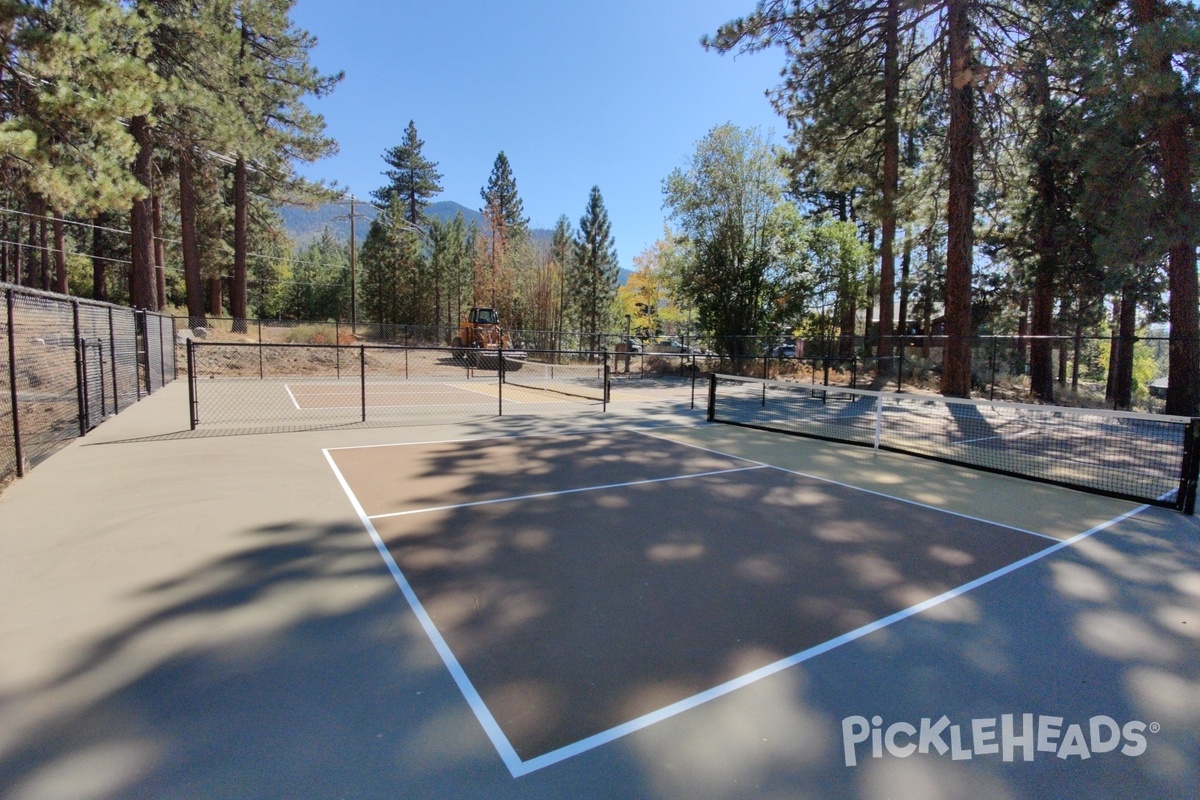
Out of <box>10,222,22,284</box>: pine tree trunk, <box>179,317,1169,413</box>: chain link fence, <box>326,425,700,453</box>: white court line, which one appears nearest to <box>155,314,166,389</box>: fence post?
<box>179,317,1169,413</box>: chain link fence

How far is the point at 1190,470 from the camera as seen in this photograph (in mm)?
6090

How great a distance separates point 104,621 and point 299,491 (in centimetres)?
292

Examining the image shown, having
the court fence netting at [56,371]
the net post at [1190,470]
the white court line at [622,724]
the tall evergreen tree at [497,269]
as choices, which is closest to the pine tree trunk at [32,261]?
the tall evergreen tree at [497,269]

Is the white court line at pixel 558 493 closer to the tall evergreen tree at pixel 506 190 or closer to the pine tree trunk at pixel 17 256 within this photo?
the pine tree trunk at pixel 17 256

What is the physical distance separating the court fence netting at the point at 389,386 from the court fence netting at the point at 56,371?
4.68ft

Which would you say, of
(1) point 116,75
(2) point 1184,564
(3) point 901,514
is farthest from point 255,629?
(1) point 116,75

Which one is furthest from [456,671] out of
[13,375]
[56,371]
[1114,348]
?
[1114,348]

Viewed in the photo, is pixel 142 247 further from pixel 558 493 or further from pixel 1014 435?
pixel 1014 435

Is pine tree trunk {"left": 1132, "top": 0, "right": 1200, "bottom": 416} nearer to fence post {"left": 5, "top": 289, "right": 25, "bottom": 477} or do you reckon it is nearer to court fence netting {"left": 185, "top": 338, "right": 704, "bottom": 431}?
court fence netting {"left": 185, "top": 338, "right": 704, "bottom": 431}

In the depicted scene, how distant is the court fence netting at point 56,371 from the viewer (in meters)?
6.84

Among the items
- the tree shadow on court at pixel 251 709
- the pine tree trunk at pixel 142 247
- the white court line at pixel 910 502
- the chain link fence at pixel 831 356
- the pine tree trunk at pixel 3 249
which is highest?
the pine tree trunk at pixel 3 249

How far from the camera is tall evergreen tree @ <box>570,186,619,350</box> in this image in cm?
5344

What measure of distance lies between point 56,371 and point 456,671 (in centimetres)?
1143

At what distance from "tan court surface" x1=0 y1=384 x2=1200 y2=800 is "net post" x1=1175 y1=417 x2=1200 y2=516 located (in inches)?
12.2
